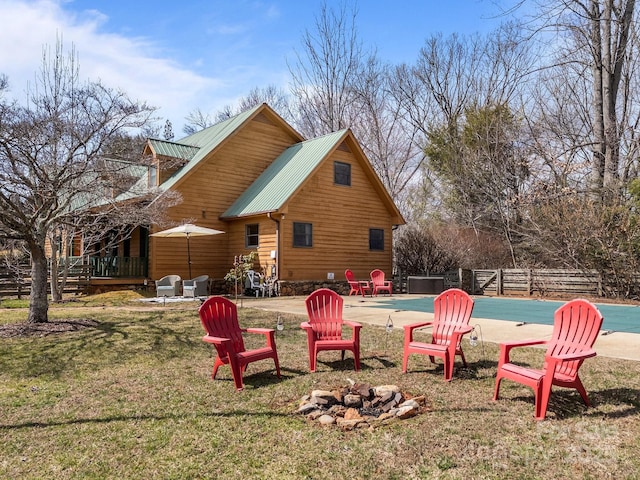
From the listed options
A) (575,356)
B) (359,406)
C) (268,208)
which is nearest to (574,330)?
(575,356)

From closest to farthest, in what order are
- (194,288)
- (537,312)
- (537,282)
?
(537,312)
(194,288)
(537,282)

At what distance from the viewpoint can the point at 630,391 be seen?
4.77 m

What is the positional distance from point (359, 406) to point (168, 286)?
444 inches

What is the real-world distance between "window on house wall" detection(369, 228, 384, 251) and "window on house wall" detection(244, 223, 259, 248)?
16.1 feet

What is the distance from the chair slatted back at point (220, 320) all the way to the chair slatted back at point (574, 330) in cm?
350

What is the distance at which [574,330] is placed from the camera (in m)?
4.75

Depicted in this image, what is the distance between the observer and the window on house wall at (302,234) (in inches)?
679

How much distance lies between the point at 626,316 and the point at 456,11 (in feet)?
39.3

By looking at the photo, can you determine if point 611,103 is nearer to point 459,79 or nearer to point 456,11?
point 456,11

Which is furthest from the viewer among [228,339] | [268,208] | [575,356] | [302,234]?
[302,234]

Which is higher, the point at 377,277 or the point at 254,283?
the point at 377,277

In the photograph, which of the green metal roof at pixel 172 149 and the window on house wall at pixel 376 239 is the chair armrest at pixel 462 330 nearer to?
the window on house wall at pixel 376 239

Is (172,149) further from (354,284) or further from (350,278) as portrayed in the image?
(354,284)

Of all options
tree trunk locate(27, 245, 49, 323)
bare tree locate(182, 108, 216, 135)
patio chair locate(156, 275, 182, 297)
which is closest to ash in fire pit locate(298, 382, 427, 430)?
tree trunk locate(27, 245, 49, 323)
